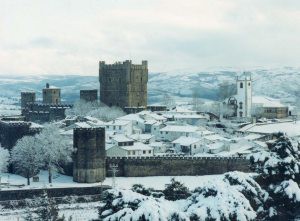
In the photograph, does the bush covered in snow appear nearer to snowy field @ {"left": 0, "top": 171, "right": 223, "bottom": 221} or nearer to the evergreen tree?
the evergreen tree

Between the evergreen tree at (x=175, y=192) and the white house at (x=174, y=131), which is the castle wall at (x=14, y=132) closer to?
the white house at (x=174, y=131)

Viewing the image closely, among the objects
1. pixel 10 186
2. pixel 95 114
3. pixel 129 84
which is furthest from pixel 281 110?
pixel 10 186

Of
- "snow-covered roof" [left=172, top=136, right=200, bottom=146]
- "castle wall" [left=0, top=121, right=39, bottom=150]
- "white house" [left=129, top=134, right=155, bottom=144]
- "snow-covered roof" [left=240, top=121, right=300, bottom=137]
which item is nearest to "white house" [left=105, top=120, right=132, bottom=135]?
"white house" [left=129, top=134, right=155, bottom=144]

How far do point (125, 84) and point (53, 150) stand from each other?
38929mm

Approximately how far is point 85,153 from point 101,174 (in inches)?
91.4

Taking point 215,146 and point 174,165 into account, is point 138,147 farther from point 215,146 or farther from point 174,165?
point 215,146

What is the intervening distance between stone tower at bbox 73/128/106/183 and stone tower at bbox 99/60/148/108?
3869 cm

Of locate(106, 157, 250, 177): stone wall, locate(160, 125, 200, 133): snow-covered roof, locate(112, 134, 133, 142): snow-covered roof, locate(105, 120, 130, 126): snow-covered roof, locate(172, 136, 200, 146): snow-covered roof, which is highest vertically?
locate(105, 120, 130, 126): snow-covered roof

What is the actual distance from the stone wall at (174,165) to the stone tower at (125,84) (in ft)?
114

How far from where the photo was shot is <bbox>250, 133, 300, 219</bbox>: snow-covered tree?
22.9 m

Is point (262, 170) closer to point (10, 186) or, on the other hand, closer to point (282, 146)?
point (282, 146)

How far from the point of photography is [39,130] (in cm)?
6159

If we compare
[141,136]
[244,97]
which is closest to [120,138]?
[141,136]

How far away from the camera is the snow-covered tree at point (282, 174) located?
75.2ft
